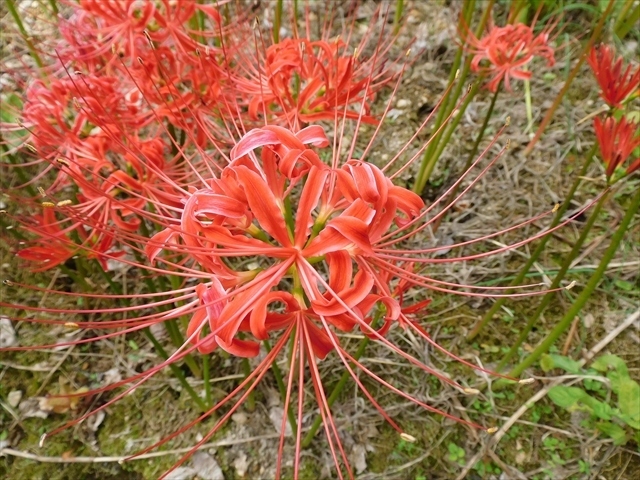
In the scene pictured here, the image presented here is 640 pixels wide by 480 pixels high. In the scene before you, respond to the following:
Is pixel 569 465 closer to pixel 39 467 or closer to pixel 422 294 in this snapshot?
pixel 422 294

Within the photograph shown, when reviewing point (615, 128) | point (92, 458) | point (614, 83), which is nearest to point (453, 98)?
point (614, 83)

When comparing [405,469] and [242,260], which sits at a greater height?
[242,260]

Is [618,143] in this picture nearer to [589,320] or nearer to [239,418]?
[589,320]

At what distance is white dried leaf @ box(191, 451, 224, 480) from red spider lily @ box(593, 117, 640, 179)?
1321 mm

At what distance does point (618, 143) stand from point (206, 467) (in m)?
1.40

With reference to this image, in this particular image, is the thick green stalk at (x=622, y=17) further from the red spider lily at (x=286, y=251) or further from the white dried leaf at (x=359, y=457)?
Answer: the white dried leaf at (x=359, y=457)

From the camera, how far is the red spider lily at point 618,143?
1.16 metres

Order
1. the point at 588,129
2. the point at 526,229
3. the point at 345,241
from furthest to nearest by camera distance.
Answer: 1. the point at 588,129
2. the point at 526,229
3. the point at 345,241

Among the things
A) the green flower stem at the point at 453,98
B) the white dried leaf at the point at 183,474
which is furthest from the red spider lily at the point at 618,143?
the white dried leaf at the point at 183,474

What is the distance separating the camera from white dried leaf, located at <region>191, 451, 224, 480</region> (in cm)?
151

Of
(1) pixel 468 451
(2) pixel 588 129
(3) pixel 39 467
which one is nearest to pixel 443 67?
(2) pixel 588 129

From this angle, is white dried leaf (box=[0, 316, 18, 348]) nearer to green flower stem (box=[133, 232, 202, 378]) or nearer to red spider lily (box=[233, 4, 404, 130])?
green flower stem (box=[133, 232, 202, 378])

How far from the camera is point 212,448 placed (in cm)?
156

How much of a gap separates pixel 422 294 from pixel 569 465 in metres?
0.68
